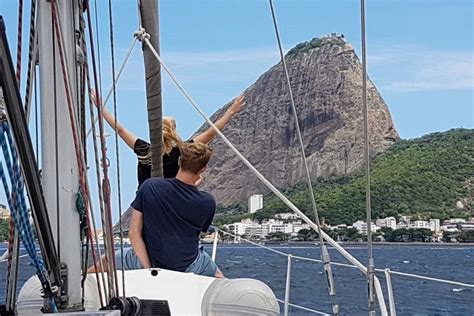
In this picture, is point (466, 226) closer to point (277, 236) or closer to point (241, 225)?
point (277, 236)

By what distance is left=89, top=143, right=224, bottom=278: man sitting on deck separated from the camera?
2432mm

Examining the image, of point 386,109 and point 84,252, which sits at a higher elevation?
point 386,109

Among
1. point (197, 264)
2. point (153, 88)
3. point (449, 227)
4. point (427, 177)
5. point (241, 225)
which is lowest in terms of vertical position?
point (449, 227)

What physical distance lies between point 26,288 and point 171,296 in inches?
17.2

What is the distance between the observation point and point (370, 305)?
216 cm

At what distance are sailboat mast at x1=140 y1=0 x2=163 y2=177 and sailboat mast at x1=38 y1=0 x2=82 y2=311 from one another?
47.3 inches

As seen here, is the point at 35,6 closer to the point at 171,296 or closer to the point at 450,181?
the point at 171,296

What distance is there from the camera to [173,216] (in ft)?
8.00

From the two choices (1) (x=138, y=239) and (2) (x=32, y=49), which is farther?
(1) (x=138, y=239)

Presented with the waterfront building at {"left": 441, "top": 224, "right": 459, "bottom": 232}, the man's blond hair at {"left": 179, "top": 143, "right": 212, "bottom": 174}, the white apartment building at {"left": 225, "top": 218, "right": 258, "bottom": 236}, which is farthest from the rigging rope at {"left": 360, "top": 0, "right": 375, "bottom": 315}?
the waterfront building at {"left": 441, "top": 224, "right": 459, "bottom": 232}

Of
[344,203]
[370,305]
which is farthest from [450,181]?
[370,305]

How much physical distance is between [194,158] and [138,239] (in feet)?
0.95

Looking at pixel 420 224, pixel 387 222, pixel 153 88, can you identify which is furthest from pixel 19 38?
pixel 420 224

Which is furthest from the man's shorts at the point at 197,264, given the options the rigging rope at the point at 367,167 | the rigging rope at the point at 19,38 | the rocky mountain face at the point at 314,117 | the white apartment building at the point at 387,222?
the rocky mountain face at the point at 314,117
